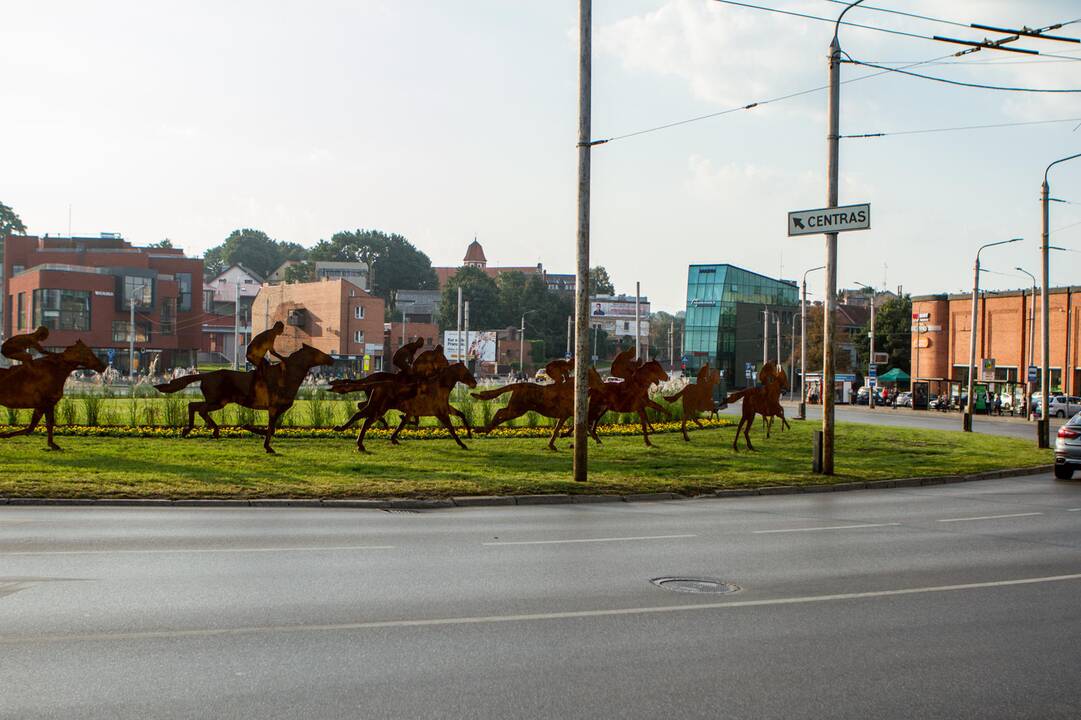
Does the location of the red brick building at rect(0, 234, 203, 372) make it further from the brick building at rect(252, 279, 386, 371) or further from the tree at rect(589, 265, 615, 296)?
the tree at rect(589, 265, 615, 296)

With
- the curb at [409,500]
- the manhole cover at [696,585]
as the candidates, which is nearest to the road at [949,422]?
the curb at [409,500]

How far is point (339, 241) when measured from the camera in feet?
484

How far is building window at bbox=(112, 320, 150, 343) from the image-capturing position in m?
86.4

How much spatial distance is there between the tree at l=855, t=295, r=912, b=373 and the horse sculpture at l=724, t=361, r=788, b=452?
7463 cm

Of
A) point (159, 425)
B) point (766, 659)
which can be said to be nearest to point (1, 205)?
point (159, 425)

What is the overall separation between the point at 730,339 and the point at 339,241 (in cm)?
6719

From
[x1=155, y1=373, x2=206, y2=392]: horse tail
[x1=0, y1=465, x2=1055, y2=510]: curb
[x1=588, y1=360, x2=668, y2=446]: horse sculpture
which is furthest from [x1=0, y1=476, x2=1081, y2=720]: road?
[x1=588, y1=360, x2=668, y2=446]: horse sculpture

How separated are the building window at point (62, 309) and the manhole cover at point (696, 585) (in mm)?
82175

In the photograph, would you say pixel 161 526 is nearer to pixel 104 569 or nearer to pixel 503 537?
pixel 104 569

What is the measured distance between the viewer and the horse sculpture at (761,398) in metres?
25.3

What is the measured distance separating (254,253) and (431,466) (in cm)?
16226

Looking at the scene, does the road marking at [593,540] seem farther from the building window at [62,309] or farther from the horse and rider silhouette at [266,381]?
the building window at [62,309]

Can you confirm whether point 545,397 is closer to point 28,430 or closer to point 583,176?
point 583,176

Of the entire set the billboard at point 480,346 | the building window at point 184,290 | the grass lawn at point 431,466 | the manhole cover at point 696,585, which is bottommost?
the manhole cover at point 696,585
